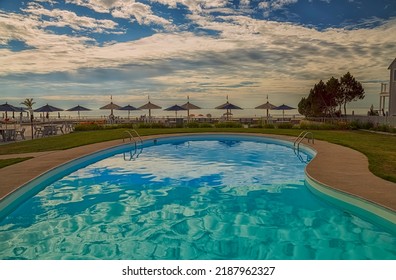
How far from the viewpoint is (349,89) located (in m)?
40.9

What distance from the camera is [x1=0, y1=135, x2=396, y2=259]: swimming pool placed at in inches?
A: 180

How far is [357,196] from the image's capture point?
5.60 metres

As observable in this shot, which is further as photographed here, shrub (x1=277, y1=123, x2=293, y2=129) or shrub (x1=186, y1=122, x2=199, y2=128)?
shrub (x1=186, y1=122, x2=199, y2=128)

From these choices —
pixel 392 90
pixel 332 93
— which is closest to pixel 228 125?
pixel 392 90

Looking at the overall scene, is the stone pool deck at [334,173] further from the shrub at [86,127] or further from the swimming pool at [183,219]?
the shrub at [86,127]

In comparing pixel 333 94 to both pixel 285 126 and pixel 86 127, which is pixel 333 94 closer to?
pixel 285 126

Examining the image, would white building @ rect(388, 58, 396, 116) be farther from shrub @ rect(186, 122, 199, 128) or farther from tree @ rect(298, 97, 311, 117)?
tree @ rect(298, 97, 311, 117)

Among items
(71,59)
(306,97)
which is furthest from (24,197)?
(306,97)

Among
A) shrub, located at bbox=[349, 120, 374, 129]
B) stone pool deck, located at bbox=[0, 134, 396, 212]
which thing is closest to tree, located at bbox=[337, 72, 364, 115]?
shrub, located at bbox=[349, 120, 374, 129]

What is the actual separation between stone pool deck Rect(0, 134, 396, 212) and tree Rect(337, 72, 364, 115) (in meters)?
33.6

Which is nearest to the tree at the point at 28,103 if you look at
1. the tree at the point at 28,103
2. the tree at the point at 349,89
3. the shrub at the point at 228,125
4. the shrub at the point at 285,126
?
the tree at the point at 28,103

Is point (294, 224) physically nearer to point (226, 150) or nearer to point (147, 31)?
point (226, 150)

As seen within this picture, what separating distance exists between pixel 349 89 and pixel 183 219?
4188cm

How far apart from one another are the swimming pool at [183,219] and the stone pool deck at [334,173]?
1.42 ft
